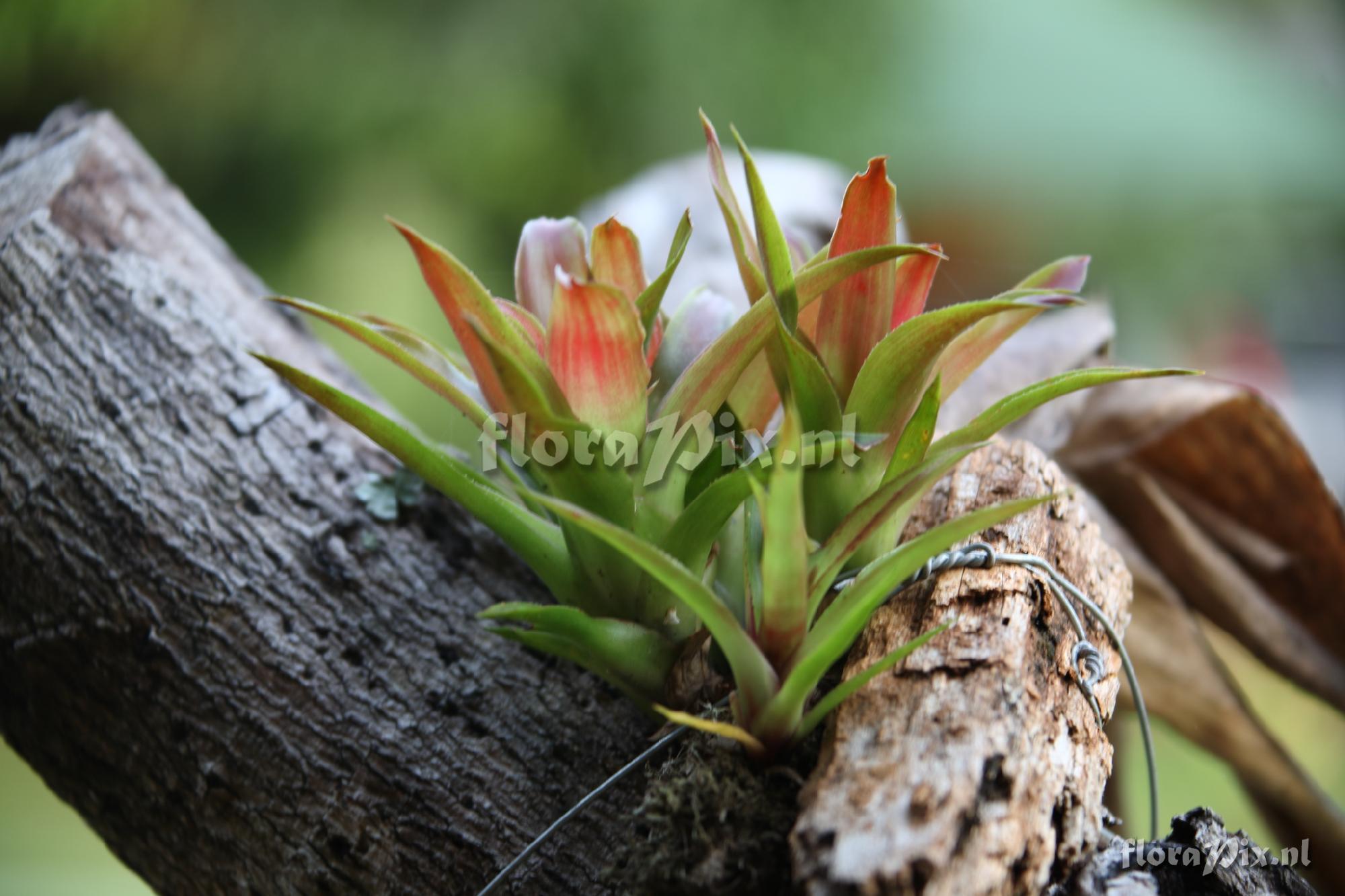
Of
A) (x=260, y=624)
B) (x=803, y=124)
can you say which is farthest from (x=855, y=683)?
(x=803, y=124)

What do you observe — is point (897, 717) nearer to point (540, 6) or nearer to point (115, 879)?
point (115, 879)

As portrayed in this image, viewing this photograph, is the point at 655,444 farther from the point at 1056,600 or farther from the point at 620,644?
the point at 1056,600

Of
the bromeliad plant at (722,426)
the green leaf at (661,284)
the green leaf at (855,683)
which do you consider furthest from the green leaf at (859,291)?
the green leaf at (855,683)

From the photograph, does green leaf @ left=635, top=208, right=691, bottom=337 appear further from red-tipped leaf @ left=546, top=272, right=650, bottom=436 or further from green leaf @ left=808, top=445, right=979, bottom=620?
green leaf @ left=808, top=445, right=979, bottom=620

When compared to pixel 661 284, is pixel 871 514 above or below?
below

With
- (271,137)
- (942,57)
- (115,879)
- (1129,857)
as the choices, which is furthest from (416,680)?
(942,57)

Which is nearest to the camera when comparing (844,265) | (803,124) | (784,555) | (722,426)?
(784,555)

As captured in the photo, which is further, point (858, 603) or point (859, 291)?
point (859, 291)
